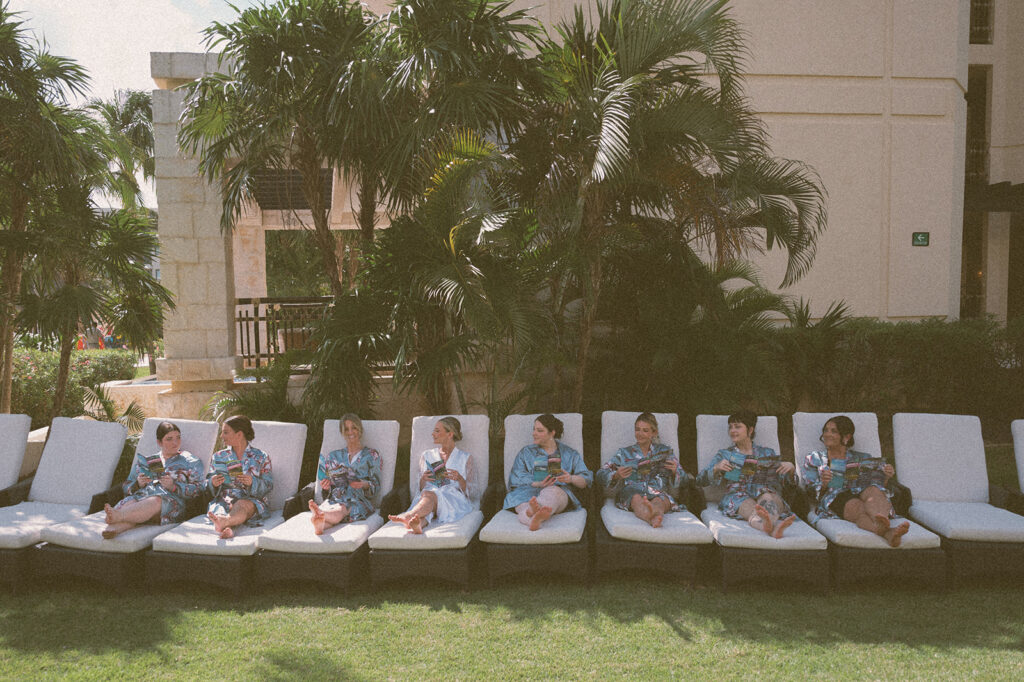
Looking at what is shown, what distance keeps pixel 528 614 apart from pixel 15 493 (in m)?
4.15

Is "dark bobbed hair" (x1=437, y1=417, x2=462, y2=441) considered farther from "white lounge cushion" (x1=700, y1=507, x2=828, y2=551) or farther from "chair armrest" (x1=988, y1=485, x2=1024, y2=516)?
"chair armrest" (x1=988, y1=485, x2=1024, y2=516)

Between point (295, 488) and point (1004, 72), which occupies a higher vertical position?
point (1004, 72)

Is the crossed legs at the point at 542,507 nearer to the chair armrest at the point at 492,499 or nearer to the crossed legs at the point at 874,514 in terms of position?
the chair armrest at the point at 492,499

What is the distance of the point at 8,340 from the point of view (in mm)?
7172

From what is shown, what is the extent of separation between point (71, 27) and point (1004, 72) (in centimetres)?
1495

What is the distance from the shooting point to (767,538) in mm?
4543

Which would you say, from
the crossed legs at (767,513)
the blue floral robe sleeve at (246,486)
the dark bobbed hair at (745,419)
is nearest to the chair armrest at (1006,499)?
the crossed legs at (767,513)

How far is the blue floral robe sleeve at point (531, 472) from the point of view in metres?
5.22

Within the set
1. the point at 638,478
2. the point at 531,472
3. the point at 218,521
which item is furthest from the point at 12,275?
the point at 638,478

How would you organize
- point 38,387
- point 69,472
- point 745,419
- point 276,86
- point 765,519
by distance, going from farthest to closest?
point 38,387
point 276,86
point 69,472
point 745,419
point 765,519

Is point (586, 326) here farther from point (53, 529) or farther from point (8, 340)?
point (8, 340)

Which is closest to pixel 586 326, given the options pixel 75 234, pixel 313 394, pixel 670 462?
pixel 670 462

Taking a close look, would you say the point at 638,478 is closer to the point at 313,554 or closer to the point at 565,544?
the point at 565,544

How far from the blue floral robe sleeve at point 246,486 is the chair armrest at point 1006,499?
5353 millimetres
